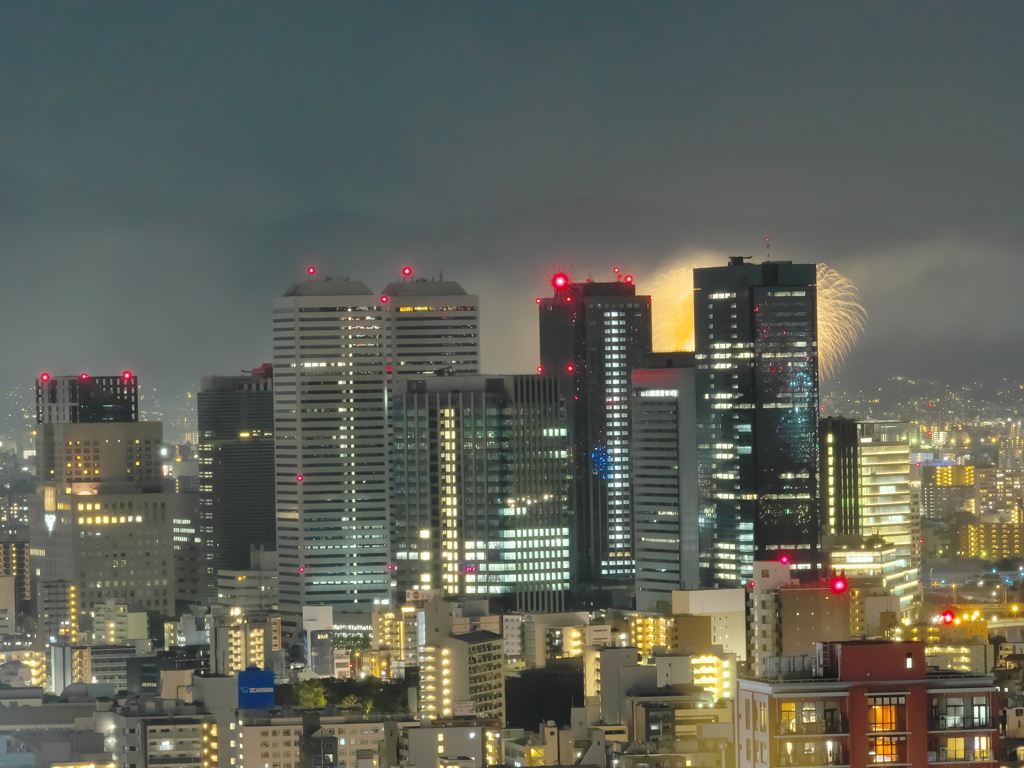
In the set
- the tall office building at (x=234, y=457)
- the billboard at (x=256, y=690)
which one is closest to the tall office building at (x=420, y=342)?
the tall office building at (x=234, y=457)

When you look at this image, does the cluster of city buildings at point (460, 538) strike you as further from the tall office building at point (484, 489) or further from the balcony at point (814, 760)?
the balcony at point (814, 760)

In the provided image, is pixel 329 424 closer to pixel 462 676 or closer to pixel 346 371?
pixel 346 371

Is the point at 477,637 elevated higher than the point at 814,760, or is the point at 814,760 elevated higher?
the point at 814,760

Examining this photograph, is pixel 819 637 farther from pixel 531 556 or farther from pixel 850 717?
pixel 531 556

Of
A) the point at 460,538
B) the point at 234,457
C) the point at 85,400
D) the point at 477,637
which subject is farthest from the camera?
the point at 85,400

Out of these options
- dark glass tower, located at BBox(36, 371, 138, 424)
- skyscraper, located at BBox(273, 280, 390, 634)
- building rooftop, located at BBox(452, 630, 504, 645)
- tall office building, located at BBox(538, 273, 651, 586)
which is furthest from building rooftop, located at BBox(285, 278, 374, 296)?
building rooftop, located at BBox(452, 630, 504, 645)

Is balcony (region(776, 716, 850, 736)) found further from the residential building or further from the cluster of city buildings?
the residential building

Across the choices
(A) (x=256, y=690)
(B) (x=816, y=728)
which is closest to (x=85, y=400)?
(A) (x=256, y=690)
